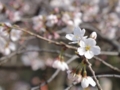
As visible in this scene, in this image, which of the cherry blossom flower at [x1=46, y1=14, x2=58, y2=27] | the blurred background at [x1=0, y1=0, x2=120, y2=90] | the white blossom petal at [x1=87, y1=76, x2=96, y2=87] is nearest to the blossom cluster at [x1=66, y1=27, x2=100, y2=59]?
the white blossom petal at [x1=87, y1=76, x2=96, y2=87]

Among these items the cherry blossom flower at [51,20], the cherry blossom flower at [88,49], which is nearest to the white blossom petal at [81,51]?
the cherry blossom flower at [88,49]

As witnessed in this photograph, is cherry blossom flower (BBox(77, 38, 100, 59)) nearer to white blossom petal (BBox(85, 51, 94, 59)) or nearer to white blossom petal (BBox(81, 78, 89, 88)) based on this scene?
white blossom petal (BBox(85, 51, 94, 59))

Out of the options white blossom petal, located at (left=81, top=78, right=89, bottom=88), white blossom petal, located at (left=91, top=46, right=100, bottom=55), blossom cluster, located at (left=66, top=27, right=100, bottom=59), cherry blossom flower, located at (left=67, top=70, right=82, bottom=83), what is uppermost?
blossom cluster, located at (left=66, top=27, right=100, bottom=59)

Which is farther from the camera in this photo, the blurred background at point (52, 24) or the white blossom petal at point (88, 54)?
the blurred background at point (52, 24)

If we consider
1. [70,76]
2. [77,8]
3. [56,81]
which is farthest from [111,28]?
[70,76]

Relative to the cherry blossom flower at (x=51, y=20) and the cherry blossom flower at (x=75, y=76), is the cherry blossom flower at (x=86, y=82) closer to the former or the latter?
the cherry blossom flower at (x=75, y=76)

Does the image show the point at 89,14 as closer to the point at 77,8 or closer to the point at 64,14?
the point at 77,8

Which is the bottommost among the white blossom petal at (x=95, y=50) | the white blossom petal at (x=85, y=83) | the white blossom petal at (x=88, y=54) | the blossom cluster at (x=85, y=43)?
the white blossom petal at (x=85, y=83)

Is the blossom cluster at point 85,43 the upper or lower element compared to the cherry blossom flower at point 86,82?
upper

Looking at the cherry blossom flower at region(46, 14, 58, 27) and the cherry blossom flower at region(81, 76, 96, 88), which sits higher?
the cherry blossom flower at region(46, 14, 58, 27)
